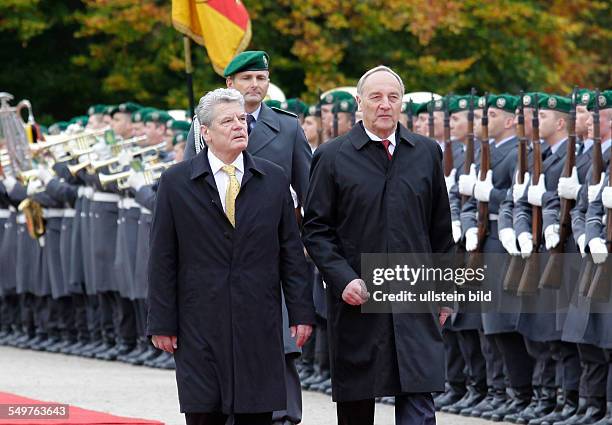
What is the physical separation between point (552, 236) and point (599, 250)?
66 centimetres

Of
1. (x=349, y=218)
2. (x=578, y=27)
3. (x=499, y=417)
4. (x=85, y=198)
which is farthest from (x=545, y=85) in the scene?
(x=349, y=218)

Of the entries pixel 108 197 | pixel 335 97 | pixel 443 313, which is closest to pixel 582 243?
pixel 443 313

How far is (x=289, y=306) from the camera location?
27.7 feet

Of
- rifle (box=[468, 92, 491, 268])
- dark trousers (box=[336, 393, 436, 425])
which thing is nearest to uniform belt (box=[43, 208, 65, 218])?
rifle (box=[468, 92, 491, 268])

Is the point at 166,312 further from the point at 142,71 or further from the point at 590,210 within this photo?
the point at 142,71

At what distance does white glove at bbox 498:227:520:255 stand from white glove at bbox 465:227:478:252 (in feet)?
1.17

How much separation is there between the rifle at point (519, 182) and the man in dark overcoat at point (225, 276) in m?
3.40

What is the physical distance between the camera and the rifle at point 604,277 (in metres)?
10.5

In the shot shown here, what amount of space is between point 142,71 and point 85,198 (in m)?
9.08

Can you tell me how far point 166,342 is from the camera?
830 centimetres

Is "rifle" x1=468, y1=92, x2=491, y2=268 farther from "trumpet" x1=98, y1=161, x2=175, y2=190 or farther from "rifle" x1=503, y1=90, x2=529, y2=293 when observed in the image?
"trumpet" x1=98, y1=161, x2=175, y2=190

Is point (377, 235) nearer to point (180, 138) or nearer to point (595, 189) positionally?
point (595, 189)

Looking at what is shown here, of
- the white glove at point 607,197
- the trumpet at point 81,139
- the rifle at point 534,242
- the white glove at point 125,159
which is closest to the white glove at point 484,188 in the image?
the rifle at point 534,242

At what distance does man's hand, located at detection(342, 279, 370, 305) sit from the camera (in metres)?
8.48
